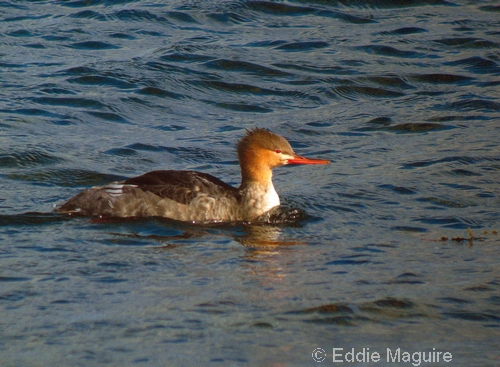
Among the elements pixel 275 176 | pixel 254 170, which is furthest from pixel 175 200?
pixel 275 176

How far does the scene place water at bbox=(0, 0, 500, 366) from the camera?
224 inches

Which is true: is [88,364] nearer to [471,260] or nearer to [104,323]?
[104,323]

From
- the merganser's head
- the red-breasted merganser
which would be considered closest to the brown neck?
the merganser's head

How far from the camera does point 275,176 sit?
10.6m

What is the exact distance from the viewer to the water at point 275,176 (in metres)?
5.69

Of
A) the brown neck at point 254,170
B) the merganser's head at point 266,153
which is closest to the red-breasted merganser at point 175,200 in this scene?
the brown neck at point 254,170

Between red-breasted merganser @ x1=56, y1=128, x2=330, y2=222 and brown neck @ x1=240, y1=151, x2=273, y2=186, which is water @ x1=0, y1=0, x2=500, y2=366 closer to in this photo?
red-breasted merganser @ x1=56, y1=128, x2=330, y2=222

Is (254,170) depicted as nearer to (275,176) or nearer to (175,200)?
(175,200)

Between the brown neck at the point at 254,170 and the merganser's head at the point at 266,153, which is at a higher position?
the merganser's head at the point at 266,153

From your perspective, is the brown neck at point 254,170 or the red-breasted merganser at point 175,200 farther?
the brown neck at point 254,170

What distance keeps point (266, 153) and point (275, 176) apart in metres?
1.49

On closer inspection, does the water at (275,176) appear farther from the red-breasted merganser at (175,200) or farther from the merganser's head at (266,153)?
the merganser's head at (266,153)

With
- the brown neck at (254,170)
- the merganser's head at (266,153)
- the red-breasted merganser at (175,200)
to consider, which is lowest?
the red-breasted merganser at (175,200)

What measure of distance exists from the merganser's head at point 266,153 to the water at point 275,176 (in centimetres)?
45
